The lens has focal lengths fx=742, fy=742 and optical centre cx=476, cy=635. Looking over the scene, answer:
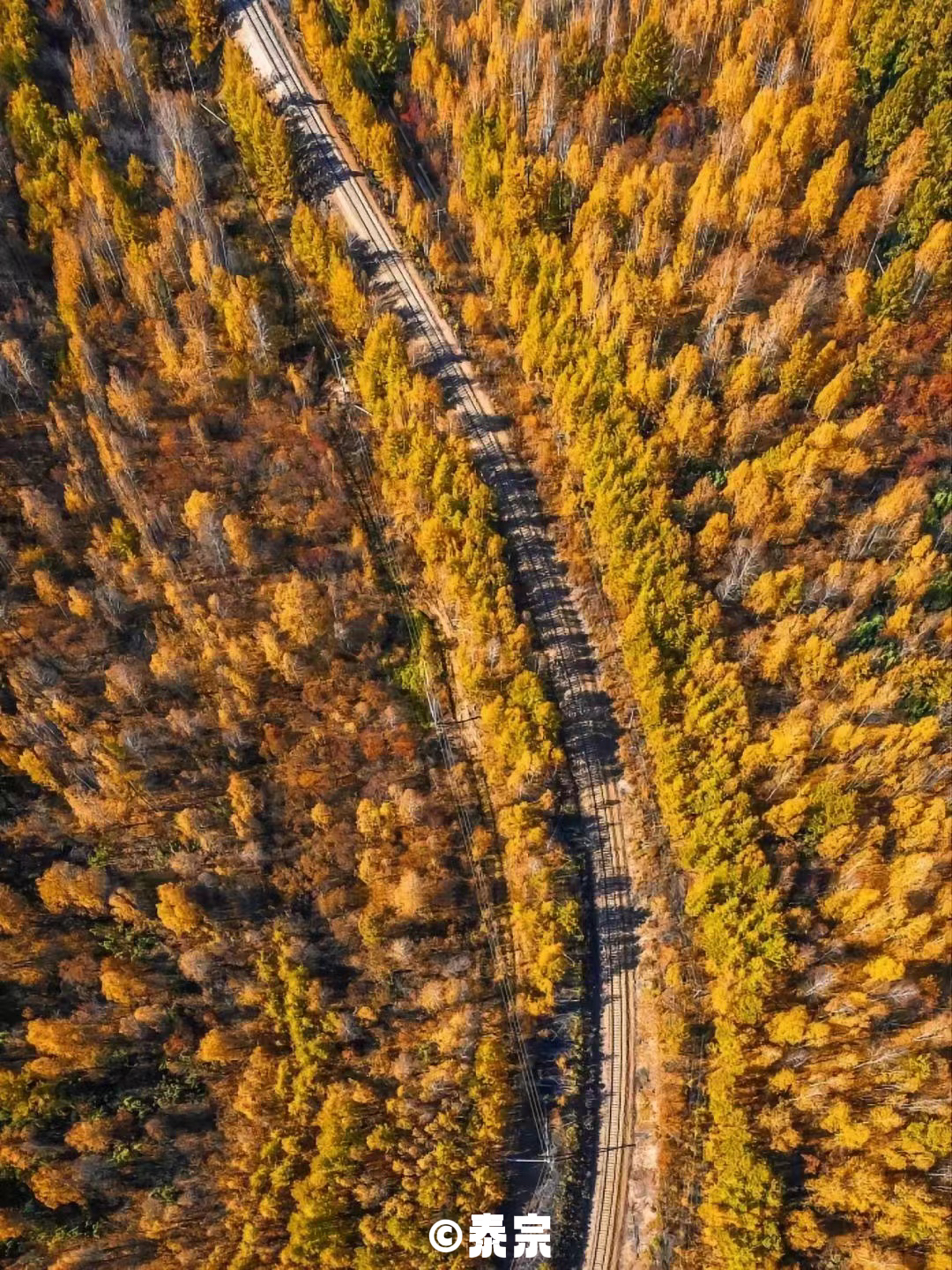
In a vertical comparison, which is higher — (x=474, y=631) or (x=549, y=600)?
(x=549, y=600)

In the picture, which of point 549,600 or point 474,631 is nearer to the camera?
point 474,631

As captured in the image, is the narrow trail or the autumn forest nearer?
the autumn forest

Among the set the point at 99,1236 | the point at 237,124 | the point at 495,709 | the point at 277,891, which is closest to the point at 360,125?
the point at 237,124

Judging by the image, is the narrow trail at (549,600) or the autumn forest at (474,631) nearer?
the autumn forest at (474,631)

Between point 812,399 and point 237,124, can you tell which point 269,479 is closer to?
point 237,124
